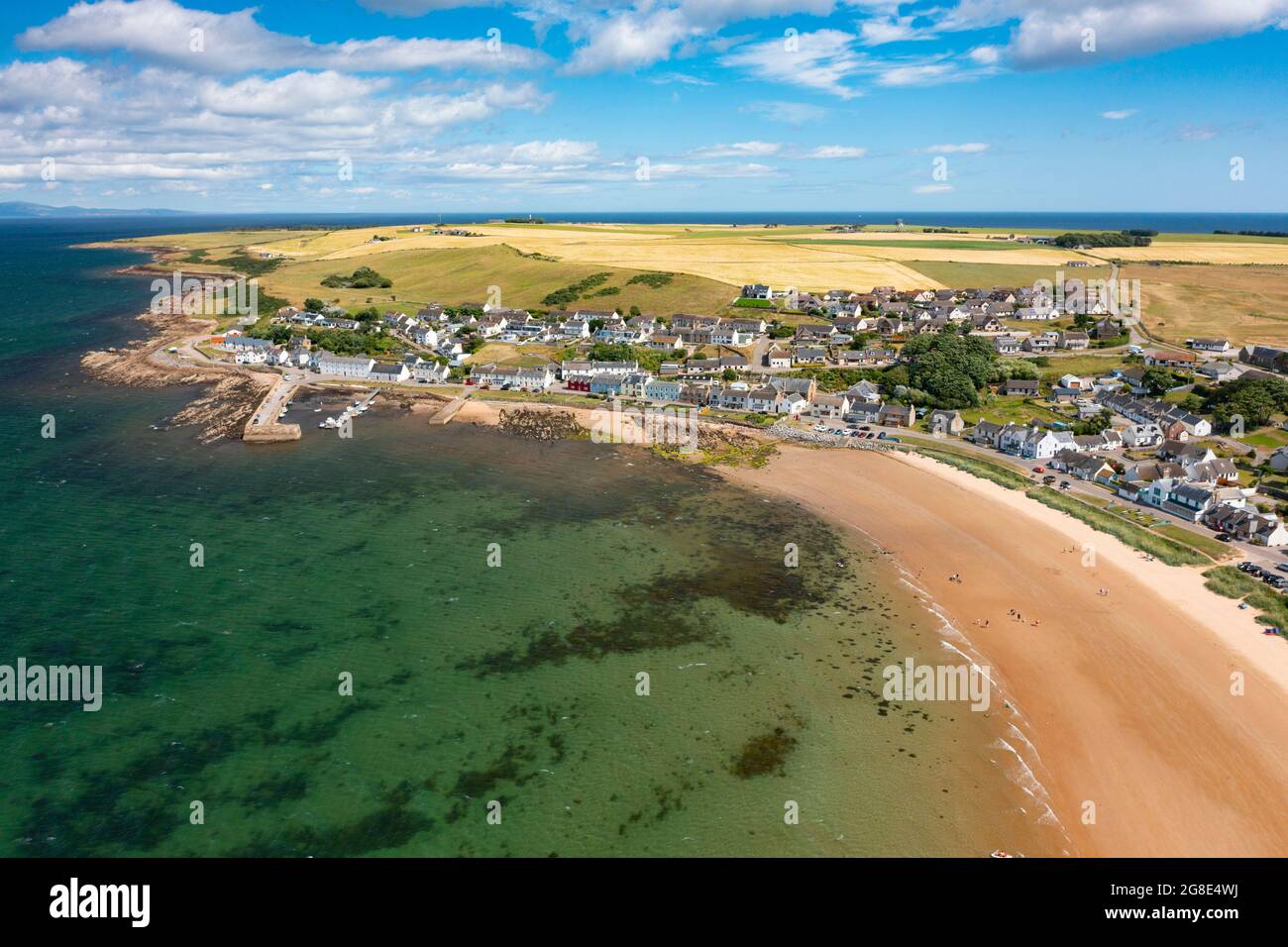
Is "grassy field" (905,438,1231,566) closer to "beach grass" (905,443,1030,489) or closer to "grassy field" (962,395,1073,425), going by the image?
"beach grass" (905,443,1030,489)

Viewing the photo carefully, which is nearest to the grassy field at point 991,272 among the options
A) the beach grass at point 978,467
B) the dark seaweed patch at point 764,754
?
the beach grass at point 978,467

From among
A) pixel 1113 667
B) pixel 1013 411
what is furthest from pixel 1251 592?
pixel 1013 411

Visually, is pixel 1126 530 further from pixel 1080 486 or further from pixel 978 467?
pixel 978 467

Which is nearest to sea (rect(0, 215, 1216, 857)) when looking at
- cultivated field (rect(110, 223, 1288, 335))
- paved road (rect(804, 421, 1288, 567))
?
paved road (rect(804, 421, 1288, 567))

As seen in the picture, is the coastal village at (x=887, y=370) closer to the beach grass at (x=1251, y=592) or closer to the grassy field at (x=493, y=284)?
the beach grass at (x=1251, y=592)

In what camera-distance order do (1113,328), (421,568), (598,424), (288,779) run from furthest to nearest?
1. (1113,328)
2. (598,424)
3. (421,568)
4. (288,779)

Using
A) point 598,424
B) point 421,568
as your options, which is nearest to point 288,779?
point 421,568

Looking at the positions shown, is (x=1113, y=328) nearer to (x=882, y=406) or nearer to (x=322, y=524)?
(x=882, y=406)
